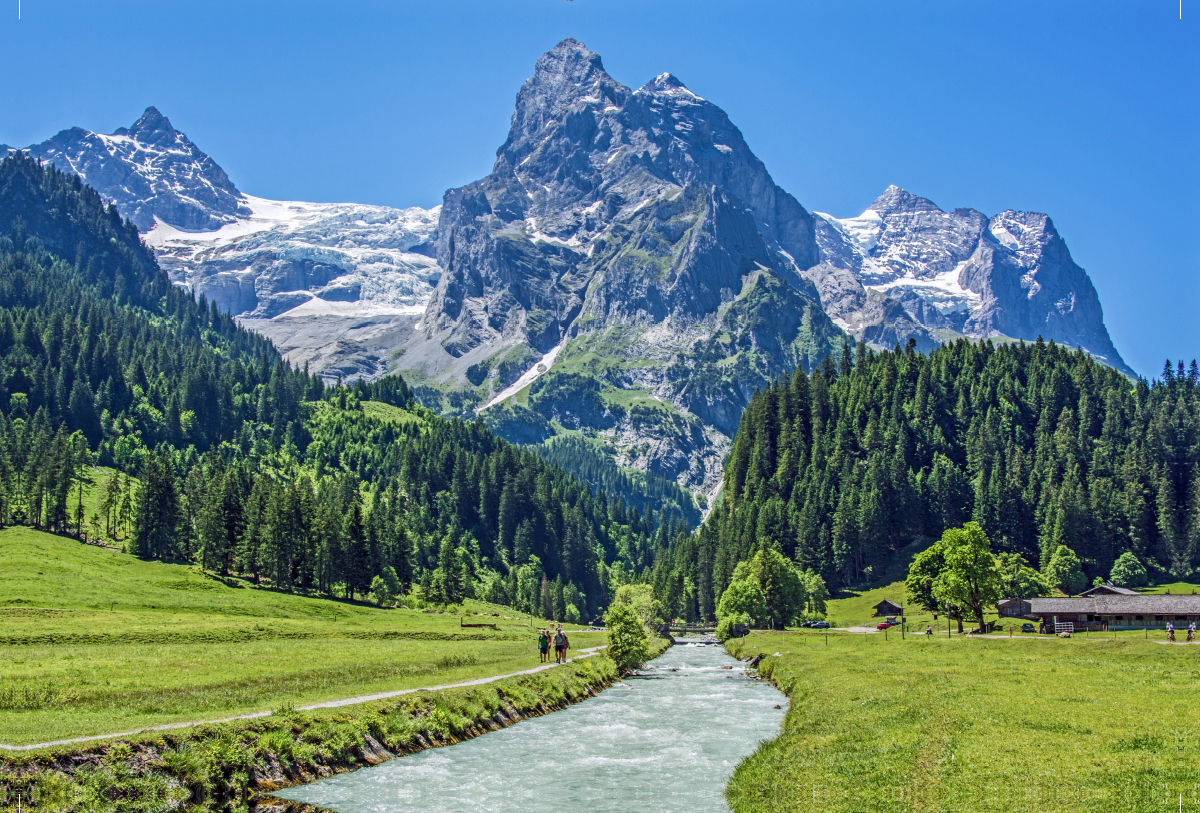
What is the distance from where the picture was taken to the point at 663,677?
92688 millimetres

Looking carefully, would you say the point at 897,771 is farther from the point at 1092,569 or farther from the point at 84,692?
the point at 1092,569

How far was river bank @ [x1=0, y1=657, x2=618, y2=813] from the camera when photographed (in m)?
29.0

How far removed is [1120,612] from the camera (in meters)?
119

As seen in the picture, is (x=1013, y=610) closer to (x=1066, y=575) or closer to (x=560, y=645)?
(x=1066, y=575)

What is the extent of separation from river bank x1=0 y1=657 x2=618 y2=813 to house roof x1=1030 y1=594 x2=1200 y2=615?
98.2 metres

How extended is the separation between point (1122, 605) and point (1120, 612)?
6.08 feet

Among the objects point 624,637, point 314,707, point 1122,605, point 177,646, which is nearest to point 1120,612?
point 1122,605

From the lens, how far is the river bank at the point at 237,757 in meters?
29.0

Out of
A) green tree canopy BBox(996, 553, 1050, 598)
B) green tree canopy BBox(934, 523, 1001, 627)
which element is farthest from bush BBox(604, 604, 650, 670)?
green tree canopy BBox(996, 553, 1050, 598)

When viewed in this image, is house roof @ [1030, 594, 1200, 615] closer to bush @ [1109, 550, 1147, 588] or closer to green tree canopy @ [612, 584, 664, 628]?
bush @ [1109, 550, 1147, 588]

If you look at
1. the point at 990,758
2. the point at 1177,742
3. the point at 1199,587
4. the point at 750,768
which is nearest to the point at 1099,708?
the point at 1177,742

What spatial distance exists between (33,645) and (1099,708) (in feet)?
236

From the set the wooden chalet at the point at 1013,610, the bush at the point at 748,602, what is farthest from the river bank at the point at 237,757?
the wooden chalet at the point at 1013,610

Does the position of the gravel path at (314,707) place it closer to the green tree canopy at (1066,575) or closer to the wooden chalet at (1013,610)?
the wooden chalet at (1013,610)
